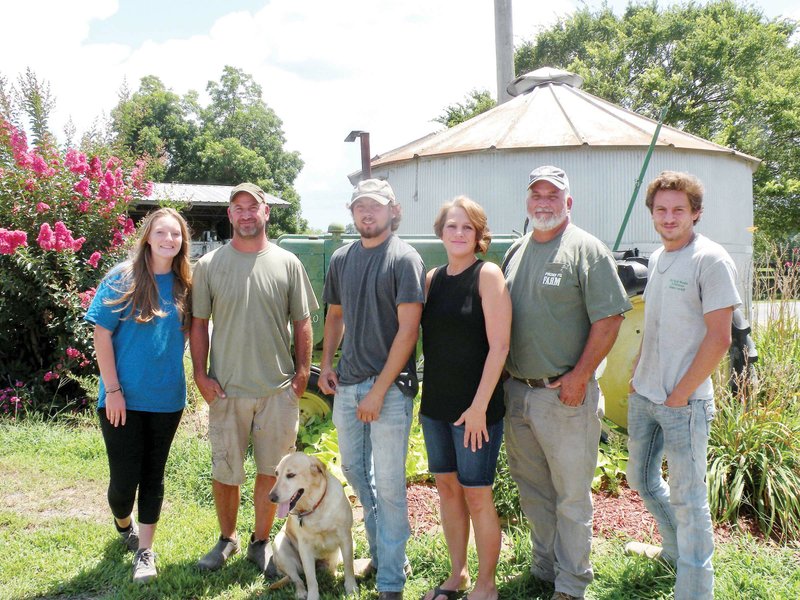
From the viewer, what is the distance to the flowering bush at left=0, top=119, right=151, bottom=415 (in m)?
6.48

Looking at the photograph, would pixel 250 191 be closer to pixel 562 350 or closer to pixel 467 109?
pixel 562 350

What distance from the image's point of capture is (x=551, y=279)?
2.89 meters

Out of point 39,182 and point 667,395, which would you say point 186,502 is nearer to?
point 667,395

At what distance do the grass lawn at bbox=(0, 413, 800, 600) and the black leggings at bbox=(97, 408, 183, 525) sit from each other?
391mm

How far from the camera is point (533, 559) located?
11.0 ft

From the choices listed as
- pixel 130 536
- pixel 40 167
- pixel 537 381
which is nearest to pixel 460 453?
pixel 537 381

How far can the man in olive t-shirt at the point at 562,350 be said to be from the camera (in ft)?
9.35

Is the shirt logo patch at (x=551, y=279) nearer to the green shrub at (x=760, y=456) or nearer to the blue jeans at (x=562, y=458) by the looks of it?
the blue jeans at (x=562, y=458)

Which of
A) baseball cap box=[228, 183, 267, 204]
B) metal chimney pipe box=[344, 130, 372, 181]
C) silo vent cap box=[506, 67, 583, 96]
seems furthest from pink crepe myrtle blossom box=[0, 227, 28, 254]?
silo vent cap box=[506, 67, 583, 96]

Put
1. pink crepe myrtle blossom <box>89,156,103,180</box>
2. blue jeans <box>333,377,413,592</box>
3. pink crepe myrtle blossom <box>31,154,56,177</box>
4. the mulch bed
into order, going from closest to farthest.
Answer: blue jeans <box>333,377,413,592</box> → the mulch bed → pink crepe myrtle blossom <box>31,154,56,177</box> → pink crepe myrtle blossom <box>89,156,103,180</box>

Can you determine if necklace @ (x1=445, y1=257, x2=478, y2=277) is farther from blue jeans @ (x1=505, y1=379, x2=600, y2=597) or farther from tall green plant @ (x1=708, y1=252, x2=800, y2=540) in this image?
tall green plant @ (x1=708, y1=252, x2=800, y2=540)

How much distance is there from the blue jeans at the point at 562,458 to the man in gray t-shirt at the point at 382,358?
1.81ft

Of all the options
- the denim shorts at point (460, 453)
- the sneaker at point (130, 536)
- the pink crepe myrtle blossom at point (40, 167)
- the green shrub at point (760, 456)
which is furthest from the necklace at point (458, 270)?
the pink crepe myrtle blossom at point (40, 167)

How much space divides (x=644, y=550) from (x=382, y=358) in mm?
1858
